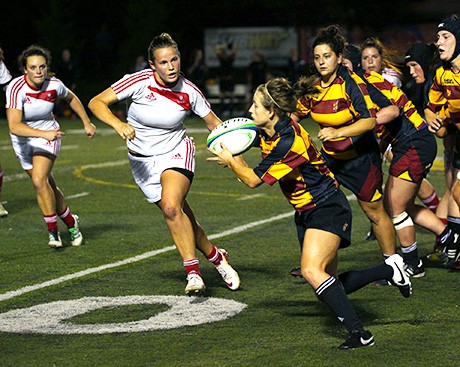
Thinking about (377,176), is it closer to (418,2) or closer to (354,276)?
(354,276)

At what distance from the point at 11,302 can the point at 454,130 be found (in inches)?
156

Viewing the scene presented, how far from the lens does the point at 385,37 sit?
131 ft

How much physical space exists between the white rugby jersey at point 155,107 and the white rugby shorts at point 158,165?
0.15 ft

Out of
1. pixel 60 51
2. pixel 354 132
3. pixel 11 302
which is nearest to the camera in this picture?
pixel 354 132

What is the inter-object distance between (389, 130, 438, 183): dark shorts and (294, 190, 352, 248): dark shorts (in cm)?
185

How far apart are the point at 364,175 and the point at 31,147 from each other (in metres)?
4.00

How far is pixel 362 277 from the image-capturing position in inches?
304

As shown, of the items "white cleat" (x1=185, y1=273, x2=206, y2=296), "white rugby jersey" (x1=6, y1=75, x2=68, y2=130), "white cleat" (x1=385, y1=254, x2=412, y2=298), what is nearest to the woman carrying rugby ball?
"white cleat" (x1=385, y1=254, x2=412, y2=298)

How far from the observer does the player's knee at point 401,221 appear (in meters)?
9.48

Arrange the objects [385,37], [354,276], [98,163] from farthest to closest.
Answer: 1. [385,37]
2. [98,163]
3. [354,276]

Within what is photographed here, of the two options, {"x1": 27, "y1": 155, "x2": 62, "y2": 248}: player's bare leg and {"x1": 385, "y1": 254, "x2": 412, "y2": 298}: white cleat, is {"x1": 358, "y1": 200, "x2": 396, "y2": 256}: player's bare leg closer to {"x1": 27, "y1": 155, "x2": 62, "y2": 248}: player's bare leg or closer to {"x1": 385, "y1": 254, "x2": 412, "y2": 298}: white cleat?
{"x1": 385, "y1": 254, "x2": 412, "y2": 298}: white cleat

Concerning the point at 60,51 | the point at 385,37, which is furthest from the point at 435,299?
the point at 60,51

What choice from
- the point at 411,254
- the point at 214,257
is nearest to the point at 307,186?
the point at 214,257

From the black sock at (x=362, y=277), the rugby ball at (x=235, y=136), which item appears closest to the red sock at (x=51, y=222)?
the rugby ball at (x=235, y=136)
